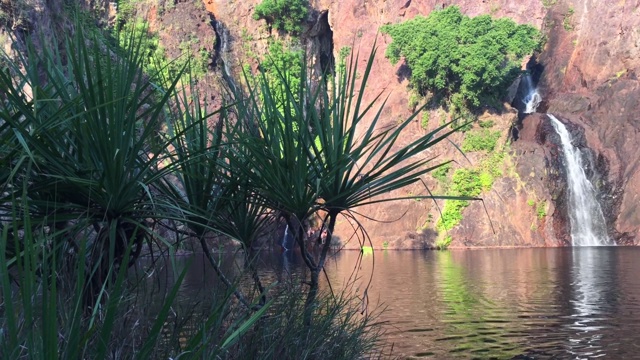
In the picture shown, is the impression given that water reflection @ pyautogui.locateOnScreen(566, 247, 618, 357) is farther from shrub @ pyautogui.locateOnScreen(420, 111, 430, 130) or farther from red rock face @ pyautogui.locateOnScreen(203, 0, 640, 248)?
shrub @ pyautogui.locateOnScreen(420, 111, 430, 130)

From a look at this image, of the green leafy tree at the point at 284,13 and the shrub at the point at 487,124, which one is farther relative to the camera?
the green leafy tree at the point at 284,13

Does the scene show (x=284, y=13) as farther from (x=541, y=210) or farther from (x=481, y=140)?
(x=541, y=210)

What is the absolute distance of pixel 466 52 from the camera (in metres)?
40.9

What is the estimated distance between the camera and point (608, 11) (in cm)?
4466

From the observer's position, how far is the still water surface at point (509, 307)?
10500 millimetres

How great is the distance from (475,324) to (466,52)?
99.1 feet

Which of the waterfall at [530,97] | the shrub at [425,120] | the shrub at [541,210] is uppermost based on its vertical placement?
the waterfall at [530,97]

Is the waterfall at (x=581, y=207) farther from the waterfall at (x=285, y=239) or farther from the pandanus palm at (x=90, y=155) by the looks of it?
the pandanus palm at (x=90, y=155)

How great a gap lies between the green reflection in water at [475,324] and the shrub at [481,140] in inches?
882

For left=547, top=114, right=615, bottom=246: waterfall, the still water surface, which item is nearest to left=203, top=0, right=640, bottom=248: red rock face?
left=547, top=114, right=615, bottom=246: waterfall

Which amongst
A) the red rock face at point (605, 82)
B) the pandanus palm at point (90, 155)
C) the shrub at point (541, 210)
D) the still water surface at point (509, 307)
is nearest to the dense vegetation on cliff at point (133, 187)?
the pandanus palm at point (90, 155)

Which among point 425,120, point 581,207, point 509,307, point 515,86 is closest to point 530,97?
point 515,86

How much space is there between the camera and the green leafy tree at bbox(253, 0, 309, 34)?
44.7 meters

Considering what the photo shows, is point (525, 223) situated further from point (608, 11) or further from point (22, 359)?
point (22, 359)
